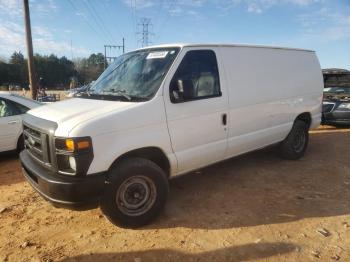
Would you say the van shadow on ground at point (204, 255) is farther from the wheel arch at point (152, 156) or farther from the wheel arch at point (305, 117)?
the wheel arch at point (305, 117)

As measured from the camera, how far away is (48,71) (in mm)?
74750

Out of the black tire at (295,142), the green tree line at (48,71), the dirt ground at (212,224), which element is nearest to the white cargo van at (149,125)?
the dirt ground at (212,224)

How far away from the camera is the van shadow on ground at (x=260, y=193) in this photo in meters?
4.19

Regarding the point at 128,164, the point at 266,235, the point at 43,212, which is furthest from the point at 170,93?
the point at 43,212

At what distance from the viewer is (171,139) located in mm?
4066

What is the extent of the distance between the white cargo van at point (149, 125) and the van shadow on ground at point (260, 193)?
1.83 ft

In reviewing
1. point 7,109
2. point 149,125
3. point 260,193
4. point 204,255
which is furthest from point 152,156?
point 7,109

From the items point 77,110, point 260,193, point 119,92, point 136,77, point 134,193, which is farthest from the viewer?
point 260,193

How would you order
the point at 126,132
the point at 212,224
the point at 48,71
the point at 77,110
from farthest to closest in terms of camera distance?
the point at 48,71
the point at 212,224
the point at 77,110
the point at 126,132

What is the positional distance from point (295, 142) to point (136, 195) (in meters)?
4.02

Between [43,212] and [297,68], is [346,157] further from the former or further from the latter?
[43,212]

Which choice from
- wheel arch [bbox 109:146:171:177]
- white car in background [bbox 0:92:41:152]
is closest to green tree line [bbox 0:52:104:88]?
white car in background [bbox 0:92:41:152]

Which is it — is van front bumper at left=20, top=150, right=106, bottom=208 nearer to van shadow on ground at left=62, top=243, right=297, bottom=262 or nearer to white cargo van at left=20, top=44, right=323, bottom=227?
white cargo van at left=20, top=44, right=323, bottom=227

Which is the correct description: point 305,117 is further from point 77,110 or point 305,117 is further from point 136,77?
point 77,110
